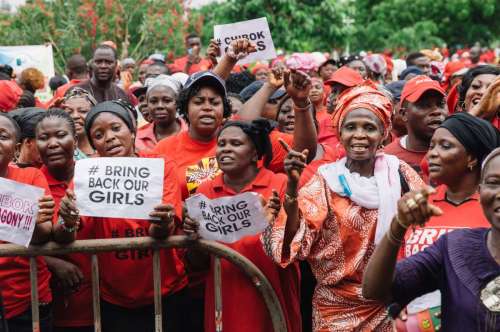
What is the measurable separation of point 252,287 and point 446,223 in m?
1.13


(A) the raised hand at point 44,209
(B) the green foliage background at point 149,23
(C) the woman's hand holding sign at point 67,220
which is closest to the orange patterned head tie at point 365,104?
(C) the woman's hand holding sign at point 67,220

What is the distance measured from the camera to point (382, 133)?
15.5 ft

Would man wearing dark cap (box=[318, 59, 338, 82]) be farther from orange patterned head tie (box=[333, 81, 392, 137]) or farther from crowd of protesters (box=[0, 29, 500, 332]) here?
orange patterned head tie (box=[333, 81, 392, 137])

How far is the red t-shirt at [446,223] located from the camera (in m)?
4.12

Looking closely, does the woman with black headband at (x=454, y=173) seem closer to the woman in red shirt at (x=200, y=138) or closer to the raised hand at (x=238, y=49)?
the woman in red shirt at (x=200, y=138)

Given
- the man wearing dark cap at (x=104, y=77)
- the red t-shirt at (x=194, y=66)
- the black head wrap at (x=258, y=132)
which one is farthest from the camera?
the red t-shirt at (x=194, y=66)

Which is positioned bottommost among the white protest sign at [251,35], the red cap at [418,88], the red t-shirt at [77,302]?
the red t-shirt at [77,302]

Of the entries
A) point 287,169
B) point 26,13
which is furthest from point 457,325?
point 26,13

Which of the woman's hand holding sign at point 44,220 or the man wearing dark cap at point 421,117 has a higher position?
the man wearing dark cap at point 421,117

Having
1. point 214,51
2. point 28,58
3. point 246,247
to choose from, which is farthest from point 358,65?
point 28,58

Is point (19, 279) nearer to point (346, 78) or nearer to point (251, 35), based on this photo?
point (251, 35)

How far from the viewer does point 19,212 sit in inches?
169

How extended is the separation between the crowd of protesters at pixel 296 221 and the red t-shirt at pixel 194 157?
10 millimetres

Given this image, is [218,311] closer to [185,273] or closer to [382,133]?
[185,273]
